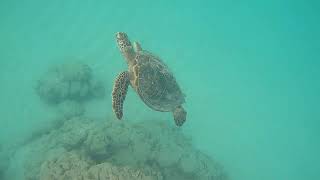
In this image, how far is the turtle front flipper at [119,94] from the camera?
19.6 feet

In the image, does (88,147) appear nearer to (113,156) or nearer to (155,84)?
(113,156)

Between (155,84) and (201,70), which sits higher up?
(201,70)

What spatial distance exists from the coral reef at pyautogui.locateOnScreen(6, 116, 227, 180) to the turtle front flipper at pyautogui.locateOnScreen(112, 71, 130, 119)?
3.00 feet

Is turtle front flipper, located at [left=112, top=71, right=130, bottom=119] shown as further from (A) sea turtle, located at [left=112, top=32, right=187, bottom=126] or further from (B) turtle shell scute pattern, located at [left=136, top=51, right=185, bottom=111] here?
(B) turtle shell scute pattern, located at [left=136, top=51, right=185, bottom=111]

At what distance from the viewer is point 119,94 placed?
6059 millimetres

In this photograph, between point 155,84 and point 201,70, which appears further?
point 201,70

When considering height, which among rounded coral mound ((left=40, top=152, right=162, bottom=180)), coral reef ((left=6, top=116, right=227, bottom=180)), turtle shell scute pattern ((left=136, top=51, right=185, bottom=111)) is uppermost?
turtle shell scute pattern ((left=136, top=51, right=185, bottom=111))

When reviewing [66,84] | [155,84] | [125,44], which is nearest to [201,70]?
[66,84]

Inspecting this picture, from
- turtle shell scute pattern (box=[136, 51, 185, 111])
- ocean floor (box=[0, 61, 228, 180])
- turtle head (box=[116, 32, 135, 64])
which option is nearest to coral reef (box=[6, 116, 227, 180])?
ocean floor (box=[0, 61, 228, 180])

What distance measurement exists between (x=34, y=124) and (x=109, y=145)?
3.42 metres

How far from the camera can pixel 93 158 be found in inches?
259

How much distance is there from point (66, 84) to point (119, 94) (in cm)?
411

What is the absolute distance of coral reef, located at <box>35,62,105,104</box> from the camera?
966 centimetres

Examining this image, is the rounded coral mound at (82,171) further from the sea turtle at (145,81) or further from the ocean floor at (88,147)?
the sea turtle at (145,81)
